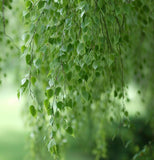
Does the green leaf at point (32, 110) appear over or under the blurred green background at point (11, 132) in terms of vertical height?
under

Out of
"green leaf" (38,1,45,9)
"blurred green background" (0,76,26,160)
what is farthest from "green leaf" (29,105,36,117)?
"blurred green background" (0,76,26,160)

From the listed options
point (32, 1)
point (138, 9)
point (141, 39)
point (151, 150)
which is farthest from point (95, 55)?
point (141, 39)

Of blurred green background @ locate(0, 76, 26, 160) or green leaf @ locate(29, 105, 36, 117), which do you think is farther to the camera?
blurred green background @ locate(0, 76, 26, 160)

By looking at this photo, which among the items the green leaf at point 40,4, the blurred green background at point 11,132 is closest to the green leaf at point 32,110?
the green leaf at point 40,4

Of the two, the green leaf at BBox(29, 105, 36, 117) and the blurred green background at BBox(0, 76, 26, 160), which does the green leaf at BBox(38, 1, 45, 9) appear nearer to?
the green leaf at BBox(29, 105, 36, 117)

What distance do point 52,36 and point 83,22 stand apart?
0.19 m

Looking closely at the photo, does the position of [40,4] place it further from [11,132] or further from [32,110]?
[11,132]

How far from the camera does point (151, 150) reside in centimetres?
179

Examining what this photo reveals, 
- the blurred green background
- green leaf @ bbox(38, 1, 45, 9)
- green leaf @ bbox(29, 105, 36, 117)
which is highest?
the blurred green background

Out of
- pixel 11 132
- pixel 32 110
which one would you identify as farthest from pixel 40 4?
pixel 11 132

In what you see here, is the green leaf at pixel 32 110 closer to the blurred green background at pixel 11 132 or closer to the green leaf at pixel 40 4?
the green leaf at pixel 40 4

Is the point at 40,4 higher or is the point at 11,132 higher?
the point at 11,132

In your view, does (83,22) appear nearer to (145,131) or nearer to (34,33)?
(34,33)

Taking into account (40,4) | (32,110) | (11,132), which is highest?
(11,132)
